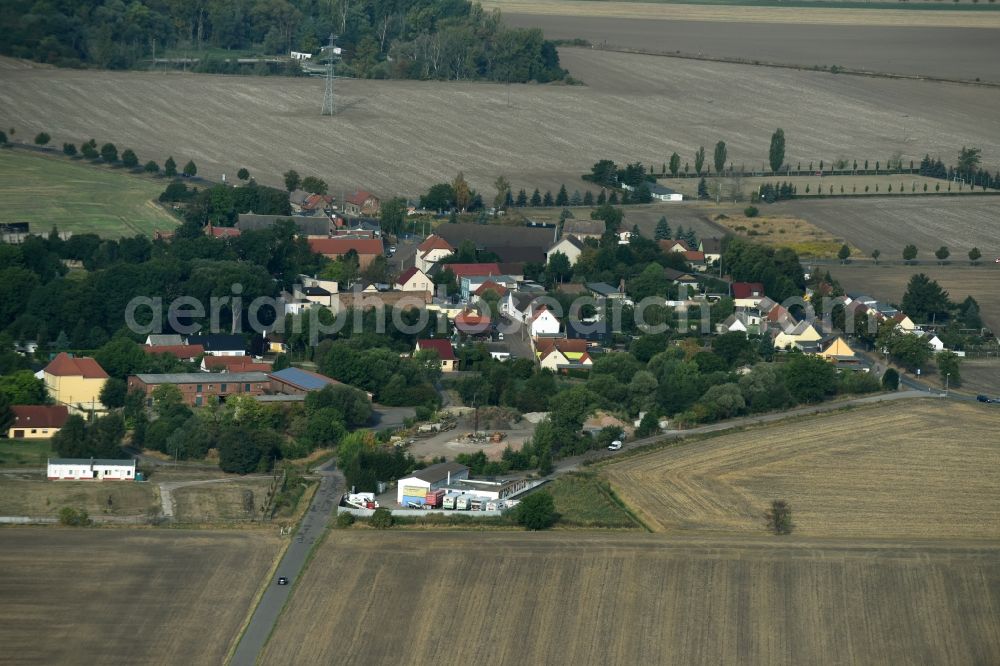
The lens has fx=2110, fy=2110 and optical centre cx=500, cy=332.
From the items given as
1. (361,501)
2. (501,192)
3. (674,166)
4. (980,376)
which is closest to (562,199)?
(501,192)

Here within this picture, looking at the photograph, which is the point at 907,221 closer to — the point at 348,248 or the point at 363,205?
the point at 363,205

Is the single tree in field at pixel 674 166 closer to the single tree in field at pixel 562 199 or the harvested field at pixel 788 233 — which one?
the single tree in field at pixel 562 199

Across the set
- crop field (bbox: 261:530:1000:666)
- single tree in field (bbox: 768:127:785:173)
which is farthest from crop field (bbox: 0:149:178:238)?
crop field (bbox: 261:530:1000:666)

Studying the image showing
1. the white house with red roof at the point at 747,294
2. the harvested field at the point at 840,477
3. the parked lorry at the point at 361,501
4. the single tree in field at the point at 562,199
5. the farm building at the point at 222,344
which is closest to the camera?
the harvested field at the point at 840,477

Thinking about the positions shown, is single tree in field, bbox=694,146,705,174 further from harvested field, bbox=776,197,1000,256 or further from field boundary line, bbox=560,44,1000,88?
field boundary line, bbox=560,44,1000,88

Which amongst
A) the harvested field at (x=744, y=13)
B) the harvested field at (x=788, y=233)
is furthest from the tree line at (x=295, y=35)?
the harvested field at (x=788, y=233)

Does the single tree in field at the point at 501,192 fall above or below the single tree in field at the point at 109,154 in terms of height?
above
